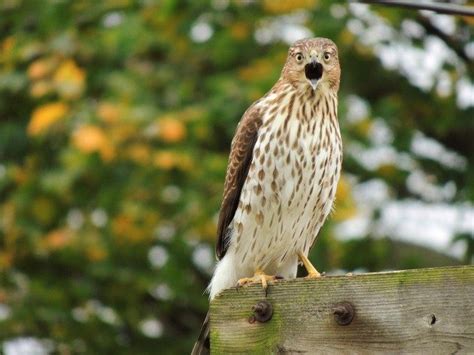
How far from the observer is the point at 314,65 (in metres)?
4.96

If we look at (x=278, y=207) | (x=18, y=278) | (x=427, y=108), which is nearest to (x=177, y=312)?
(x=18, y=278)

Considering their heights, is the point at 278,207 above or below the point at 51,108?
below

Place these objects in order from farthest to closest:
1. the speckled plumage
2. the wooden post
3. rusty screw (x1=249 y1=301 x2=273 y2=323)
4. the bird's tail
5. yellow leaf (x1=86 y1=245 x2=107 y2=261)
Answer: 1. yellow leaf (x1=86 y1=245 x2=107 y2=261)
2. the speckled plumage
3. the bird's tail
4. rusty screw (x1=249 y1=301 x2=273 y2=323)
5. the wooden post

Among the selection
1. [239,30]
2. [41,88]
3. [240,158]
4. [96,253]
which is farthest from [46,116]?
[240,158]

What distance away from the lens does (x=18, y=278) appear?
31.7ft

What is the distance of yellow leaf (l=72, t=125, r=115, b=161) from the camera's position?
8242mm

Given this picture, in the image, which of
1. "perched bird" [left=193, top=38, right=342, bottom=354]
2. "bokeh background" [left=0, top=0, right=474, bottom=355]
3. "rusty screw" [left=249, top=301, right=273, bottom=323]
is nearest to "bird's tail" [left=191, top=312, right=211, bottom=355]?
"perched bird" [left=193, top=38, right=342, bottom=354]

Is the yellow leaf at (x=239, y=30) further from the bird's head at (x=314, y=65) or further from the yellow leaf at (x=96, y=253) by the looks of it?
the bird's head at (x=314, y=65)

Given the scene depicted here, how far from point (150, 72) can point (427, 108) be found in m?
2.16

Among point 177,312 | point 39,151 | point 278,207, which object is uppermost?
point 39,151

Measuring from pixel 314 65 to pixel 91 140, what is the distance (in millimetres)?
3544

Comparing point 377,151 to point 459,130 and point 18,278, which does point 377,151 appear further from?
point 18,278

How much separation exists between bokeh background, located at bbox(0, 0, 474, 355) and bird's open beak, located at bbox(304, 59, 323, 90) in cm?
318

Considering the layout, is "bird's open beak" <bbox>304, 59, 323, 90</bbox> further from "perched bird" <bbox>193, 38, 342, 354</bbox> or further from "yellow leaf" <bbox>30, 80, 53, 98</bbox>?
"yellow leaf" <bbox>30, 80, 53, 98</bbox>
